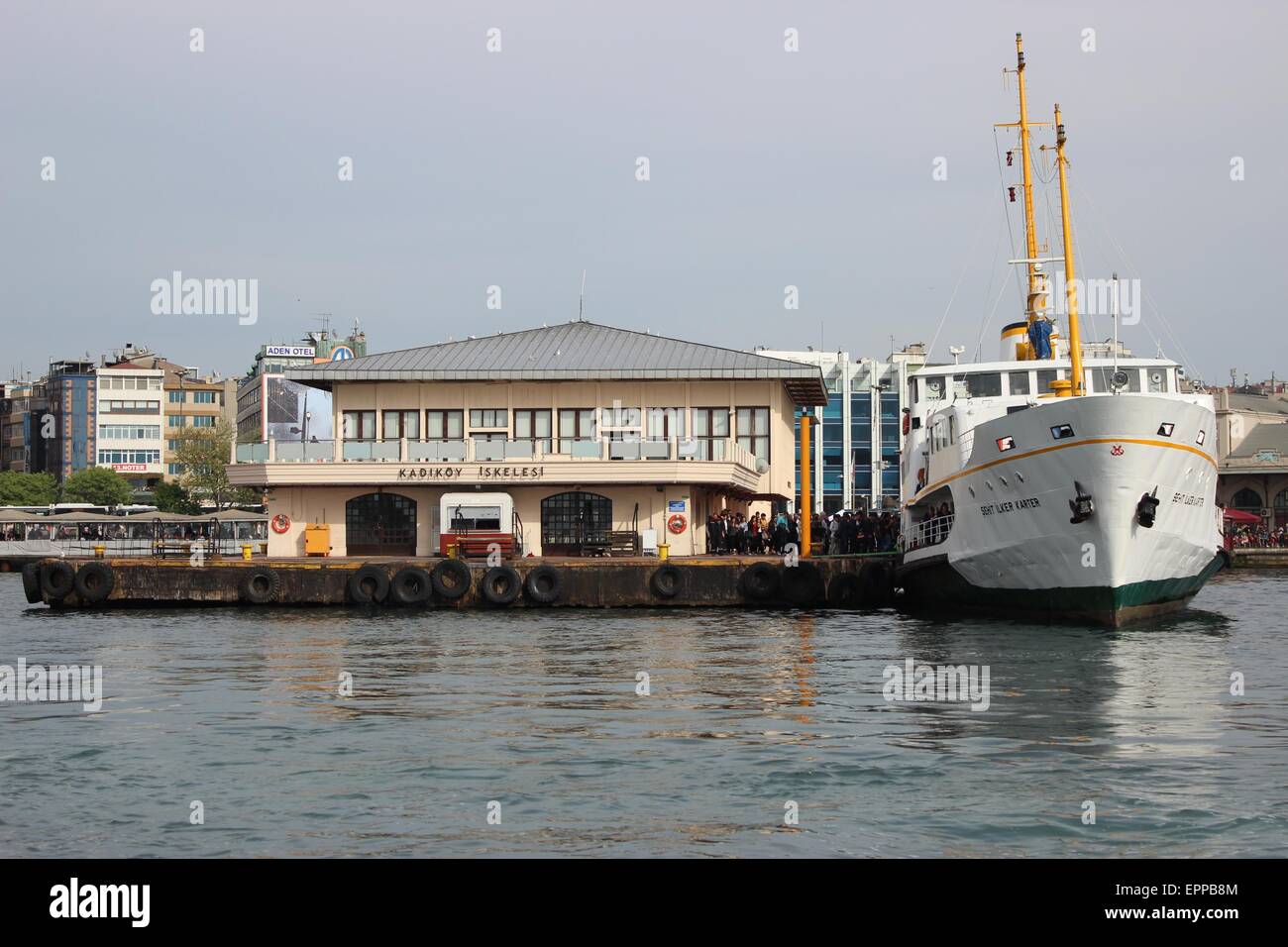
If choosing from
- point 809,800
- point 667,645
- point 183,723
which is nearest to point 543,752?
point 809,800

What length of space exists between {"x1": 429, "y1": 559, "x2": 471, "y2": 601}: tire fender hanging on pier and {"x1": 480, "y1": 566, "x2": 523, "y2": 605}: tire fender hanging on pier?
0.56 metres

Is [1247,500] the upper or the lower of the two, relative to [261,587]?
upper

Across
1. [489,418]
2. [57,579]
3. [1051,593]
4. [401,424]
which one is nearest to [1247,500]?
[489,418]

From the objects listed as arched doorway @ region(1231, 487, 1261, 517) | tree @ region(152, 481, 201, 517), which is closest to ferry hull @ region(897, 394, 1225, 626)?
arched doorway @ region(1231, 487, 1261, 517)

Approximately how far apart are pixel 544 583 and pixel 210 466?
8588cm

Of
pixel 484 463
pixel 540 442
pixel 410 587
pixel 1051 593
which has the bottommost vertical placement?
pixel 1051 593

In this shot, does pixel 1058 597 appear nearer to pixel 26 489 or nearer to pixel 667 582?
pixel 667 582

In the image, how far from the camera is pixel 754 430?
5500 centimetres

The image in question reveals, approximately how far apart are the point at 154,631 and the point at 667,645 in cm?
1283

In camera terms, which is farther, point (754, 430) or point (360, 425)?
point (754, 430)

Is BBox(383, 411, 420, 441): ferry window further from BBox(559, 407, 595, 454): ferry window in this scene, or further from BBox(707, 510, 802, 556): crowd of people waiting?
BBox(707, 510, 802, 556): crowd of people waiting

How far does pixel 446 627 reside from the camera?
3375 cm

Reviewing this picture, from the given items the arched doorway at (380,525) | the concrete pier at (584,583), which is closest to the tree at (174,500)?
the arched doorway at (380,525)
